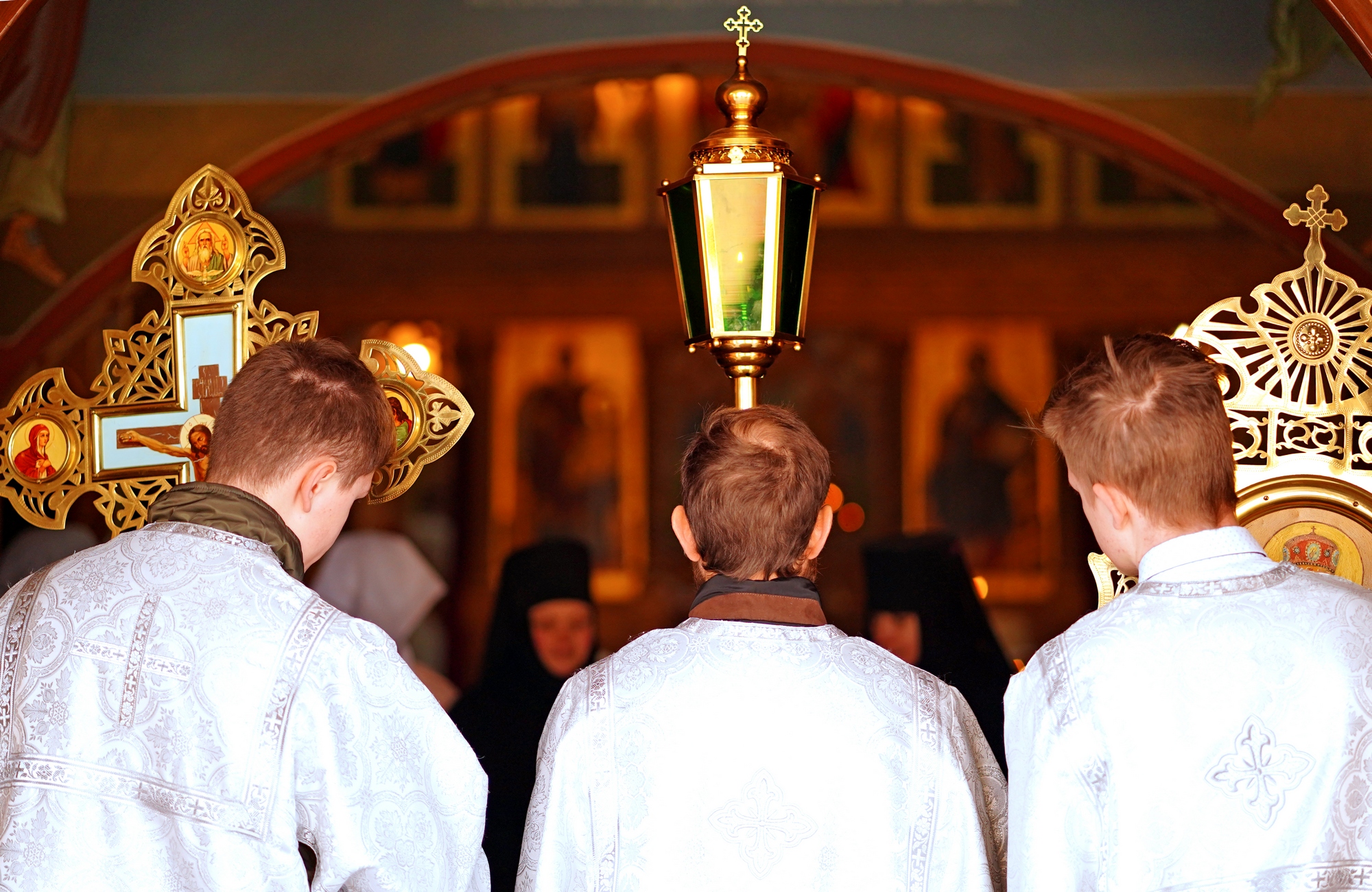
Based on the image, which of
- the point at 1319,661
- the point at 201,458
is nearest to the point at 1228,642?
the point at 1319,661

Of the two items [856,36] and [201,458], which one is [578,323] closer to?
[856,36]

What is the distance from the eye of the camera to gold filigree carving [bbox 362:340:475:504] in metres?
2.56

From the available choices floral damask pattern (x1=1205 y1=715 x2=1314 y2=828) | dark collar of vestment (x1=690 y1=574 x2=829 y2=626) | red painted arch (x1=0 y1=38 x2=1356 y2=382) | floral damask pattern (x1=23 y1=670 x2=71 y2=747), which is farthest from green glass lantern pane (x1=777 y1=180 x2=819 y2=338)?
red painted arch (x1=0 y1=38 x2=1356 y2=382)

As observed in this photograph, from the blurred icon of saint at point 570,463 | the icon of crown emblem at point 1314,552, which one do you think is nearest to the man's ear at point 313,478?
the icon of crown emblem at point 1314,552

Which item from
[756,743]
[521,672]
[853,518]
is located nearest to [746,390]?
[756,743]

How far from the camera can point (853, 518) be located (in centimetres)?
781

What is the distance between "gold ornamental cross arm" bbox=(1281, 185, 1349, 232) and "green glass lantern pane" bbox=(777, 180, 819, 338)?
0.76 m

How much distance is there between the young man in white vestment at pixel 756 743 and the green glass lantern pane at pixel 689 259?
0.29m

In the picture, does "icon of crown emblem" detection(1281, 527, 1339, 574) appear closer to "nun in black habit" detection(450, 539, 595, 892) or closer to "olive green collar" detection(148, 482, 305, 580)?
"olive green collar" detection(148, 482, 305, 580)

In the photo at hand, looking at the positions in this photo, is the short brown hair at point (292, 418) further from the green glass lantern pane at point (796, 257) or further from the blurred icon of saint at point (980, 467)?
the blurred icon of saint at point (980, 467)

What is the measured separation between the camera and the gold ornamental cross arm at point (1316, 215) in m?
2.44

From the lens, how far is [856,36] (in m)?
6.98

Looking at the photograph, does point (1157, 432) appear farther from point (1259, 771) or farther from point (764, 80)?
point (764, 80)

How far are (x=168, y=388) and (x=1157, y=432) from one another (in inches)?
66.0
